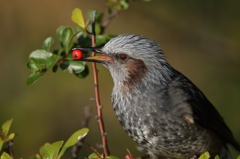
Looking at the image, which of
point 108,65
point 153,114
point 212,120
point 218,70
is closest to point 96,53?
point 108,65

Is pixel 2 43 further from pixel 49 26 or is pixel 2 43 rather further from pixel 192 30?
pixel 192 30

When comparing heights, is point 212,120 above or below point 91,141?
above

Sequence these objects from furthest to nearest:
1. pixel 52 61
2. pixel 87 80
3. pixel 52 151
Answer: pixel 87 80 < pixel 52 61 < pixel 52 151

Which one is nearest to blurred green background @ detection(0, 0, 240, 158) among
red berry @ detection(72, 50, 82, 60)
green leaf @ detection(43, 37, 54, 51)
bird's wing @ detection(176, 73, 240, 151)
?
bird's wing @ detection(176, 73, 240, 151)

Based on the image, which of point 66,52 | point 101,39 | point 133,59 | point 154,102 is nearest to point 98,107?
point 66,52

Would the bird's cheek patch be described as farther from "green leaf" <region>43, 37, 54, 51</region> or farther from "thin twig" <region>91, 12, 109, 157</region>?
"green leaf" <region>43, 37, 54, 51</region>

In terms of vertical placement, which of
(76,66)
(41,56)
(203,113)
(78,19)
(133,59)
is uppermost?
(78,19)

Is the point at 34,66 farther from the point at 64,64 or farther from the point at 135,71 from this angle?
the point at 135,71

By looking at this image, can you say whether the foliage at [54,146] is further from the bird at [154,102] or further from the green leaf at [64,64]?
the bird at [154,102]
